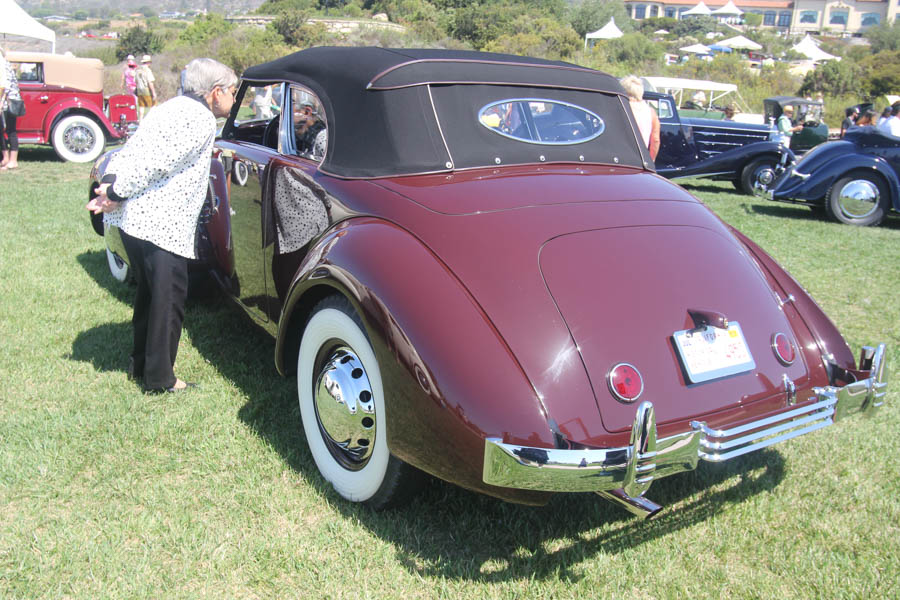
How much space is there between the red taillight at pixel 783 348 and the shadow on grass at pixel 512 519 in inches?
27.3

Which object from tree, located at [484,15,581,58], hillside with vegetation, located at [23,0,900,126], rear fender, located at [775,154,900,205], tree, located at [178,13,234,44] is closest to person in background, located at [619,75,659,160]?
rear fender, located at [775,154,900,205]

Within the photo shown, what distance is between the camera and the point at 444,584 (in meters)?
2.29

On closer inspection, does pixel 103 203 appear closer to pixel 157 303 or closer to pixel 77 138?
pixel 157 303

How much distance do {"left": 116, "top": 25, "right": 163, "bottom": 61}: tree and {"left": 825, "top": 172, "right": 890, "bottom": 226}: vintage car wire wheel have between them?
4206cm

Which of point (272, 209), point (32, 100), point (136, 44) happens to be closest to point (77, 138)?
point (32, 100)

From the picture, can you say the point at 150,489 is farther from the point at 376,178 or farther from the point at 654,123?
the point at 654,123

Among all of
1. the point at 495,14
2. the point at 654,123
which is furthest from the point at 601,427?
the point at 495,14

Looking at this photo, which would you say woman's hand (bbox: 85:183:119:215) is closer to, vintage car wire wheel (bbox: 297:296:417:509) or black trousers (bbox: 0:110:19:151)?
vintage car wire wheel (bbox: 297:296:417:509)

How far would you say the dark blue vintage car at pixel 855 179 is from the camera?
859 centimetres

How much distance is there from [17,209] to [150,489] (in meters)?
6.07

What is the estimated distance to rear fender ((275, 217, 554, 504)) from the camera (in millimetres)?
2070

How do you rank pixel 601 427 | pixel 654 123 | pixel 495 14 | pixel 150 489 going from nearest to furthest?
1. pixel 601 427
2. pixel 150 489
3. pixel 654 123
4. pixel 495 14

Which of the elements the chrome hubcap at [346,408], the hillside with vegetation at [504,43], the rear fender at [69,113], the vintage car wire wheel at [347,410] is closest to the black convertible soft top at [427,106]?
the vintage car wire wheel at [347,410]

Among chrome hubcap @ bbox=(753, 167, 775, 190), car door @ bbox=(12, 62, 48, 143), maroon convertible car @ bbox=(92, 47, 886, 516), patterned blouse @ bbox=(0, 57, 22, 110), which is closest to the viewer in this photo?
maroon convertible car @ bbox=(92, 47, 886, 516)
